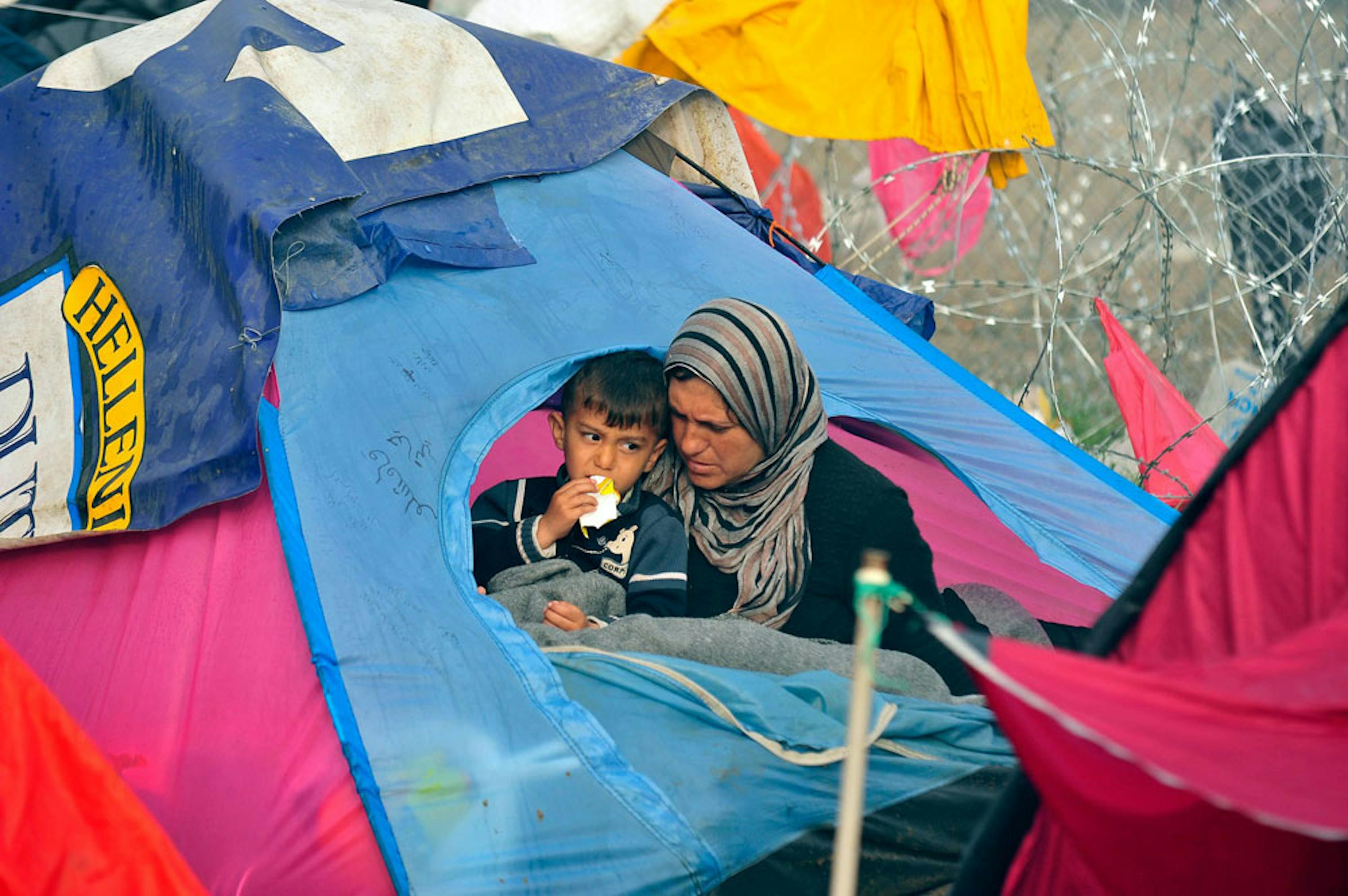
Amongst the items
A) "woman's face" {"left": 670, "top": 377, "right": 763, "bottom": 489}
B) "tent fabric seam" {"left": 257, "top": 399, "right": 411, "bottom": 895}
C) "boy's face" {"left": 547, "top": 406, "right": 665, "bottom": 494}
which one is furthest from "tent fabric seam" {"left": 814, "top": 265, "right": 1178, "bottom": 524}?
"tent fabric seam" {"left": 257, "top": 399, "right": 411, "bottom": 895}

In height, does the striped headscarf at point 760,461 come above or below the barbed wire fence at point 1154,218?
below

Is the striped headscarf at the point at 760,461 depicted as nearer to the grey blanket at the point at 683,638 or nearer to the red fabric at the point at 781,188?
the grey blanket at the point at 683,638

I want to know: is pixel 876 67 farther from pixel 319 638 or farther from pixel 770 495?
pixel 319 638

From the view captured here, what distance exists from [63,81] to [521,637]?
1932 millimetres

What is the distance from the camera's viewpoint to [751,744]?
2.44 m

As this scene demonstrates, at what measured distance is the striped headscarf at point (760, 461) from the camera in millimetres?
2801

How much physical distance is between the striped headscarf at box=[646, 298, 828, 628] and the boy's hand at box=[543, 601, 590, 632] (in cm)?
36

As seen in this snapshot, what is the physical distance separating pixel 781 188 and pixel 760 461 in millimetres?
3525

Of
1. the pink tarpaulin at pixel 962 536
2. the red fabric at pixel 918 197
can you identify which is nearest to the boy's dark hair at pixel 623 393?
the pink tarpaulin at pixel 962 536

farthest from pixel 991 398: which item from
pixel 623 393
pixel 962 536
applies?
pixel 623 393

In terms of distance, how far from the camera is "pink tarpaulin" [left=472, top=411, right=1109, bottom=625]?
3.40 meters

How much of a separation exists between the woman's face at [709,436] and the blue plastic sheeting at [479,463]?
10.5 inches

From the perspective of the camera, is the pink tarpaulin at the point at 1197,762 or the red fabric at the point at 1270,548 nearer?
the pink tarpaulin at the point at 1197,762

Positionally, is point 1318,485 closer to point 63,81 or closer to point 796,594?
point 796,594
